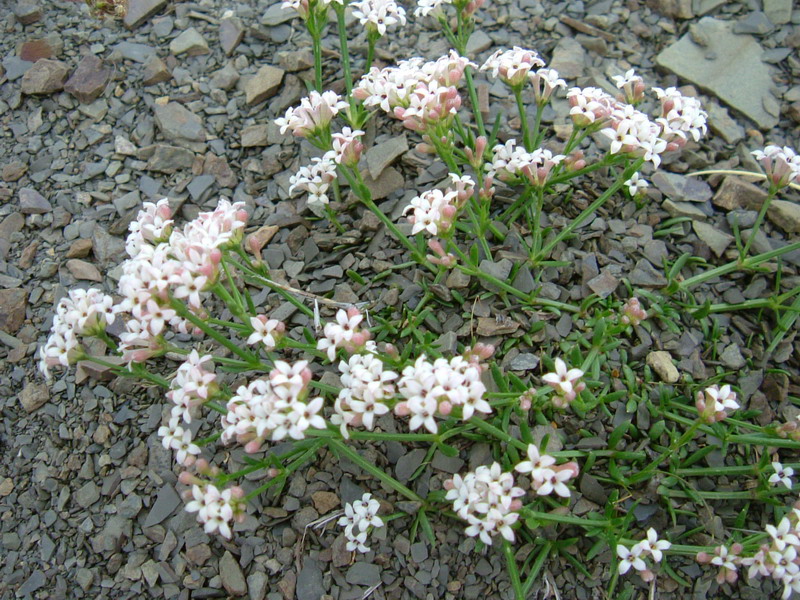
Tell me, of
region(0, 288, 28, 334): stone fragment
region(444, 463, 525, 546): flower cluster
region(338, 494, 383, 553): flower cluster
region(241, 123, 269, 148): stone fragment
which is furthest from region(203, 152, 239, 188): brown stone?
region(444, 463, 525, 546): flower cluster

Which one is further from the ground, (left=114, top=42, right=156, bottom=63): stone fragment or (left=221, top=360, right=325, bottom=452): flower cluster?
(left=114, top=42, right=156, bottom=63): stone fragment

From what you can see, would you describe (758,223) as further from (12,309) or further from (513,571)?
(12,309)

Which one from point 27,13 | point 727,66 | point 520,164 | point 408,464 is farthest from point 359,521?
point 27,13

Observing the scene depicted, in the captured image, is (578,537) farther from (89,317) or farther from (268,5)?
(268,5)

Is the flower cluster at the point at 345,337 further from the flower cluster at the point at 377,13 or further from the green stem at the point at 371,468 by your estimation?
the flower cluster at the point at 377,13

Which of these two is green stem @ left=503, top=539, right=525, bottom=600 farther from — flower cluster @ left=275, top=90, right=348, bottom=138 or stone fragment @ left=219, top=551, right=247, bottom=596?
flower cluster @ left=275, top=90, right=348, bottom=138
